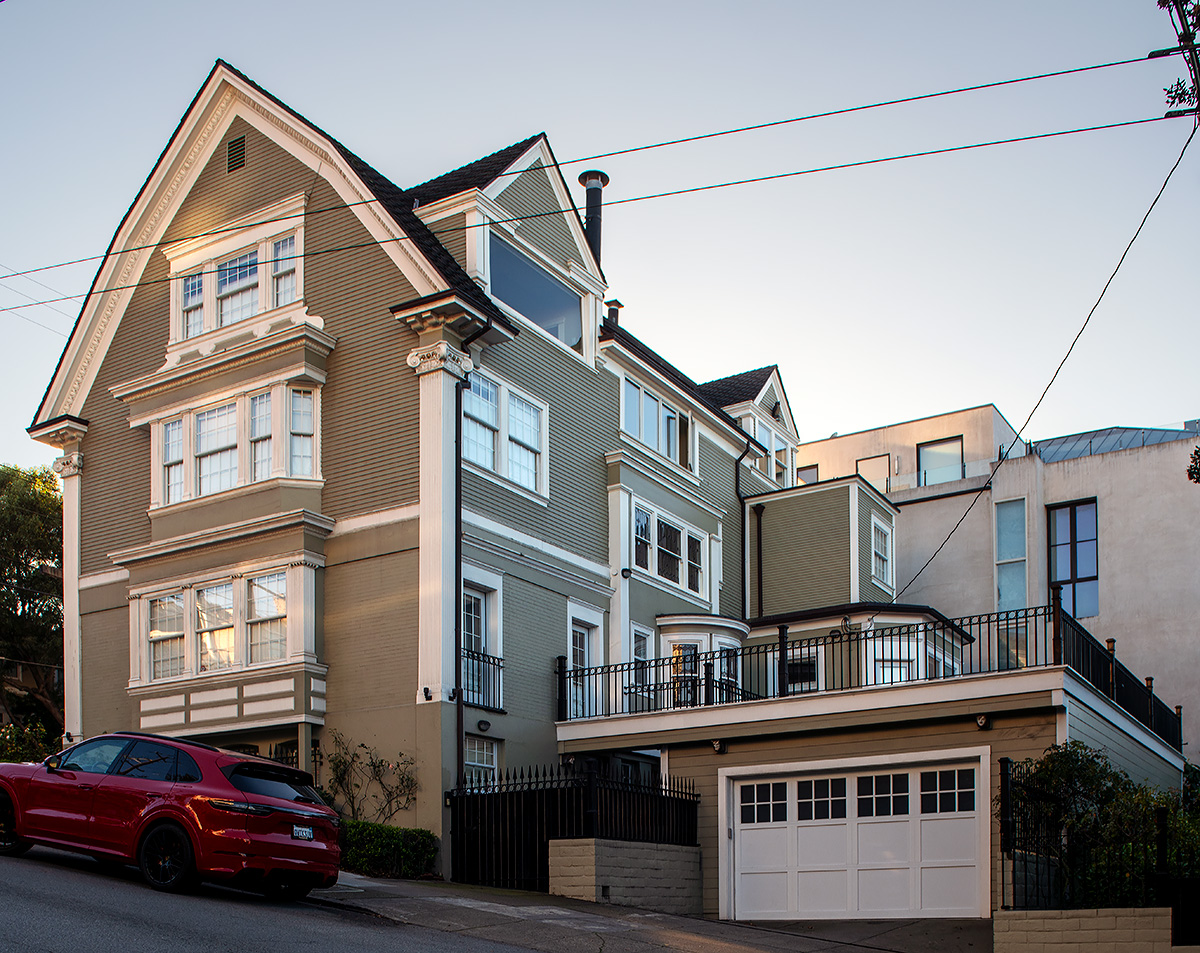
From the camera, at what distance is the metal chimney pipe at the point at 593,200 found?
96.9ft

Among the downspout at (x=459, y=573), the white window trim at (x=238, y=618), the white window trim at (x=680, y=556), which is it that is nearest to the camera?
the downspout at (x=459, y=573)

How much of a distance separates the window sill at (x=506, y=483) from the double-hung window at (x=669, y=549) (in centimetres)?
335

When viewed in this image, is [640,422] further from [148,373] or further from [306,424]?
[148,373]

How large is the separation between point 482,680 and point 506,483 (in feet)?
11.2

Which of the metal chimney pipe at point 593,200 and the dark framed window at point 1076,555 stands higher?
the metal chimney pipe at point 593,200

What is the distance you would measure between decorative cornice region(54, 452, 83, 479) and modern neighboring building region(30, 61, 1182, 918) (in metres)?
0.25

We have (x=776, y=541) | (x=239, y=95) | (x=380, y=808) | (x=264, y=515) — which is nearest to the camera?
(x=380, y=808)

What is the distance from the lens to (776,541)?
104ft

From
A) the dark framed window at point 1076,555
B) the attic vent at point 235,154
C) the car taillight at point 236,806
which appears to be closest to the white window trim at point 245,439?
the attic vent at point 235,154

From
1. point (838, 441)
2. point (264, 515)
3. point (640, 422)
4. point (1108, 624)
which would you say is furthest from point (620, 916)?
point (838, 441)

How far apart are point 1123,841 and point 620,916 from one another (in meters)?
5.97

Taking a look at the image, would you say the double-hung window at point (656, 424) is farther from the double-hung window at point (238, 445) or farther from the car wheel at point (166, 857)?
the car wheel at point (166, 857)

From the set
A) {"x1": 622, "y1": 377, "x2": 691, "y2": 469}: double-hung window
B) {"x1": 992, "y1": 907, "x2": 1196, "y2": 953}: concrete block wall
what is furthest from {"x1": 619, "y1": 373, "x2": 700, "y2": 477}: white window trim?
{"x1": 992, "y1": 907, "x2": 1196, "y2": 953}: concrete block wall

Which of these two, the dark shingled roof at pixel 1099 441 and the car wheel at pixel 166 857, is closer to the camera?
the car wheel at pixel 166 857
